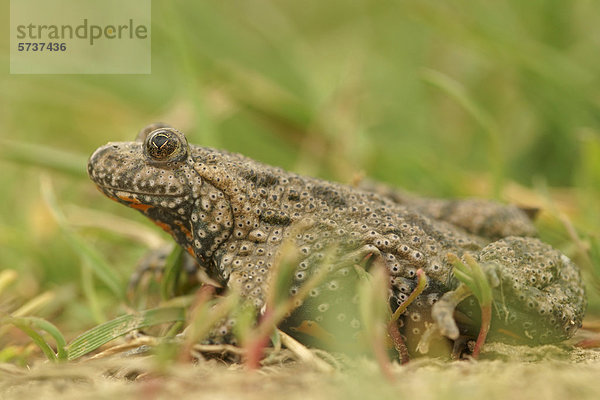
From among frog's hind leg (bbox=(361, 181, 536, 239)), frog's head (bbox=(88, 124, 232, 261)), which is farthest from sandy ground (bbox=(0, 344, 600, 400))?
frog's hind leg (bbox=(361, 181, 536, 239))

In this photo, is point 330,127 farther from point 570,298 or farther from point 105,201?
point 570,298

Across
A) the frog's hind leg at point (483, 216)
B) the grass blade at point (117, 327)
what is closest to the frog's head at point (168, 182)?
the grass blade at point (117, 327)

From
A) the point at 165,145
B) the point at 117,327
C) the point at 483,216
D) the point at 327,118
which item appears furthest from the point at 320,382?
the point at 327,118

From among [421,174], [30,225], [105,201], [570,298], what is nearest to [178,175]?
[570,298]

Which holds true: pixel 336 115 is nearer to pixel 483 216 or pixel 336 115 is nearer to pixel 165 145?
pixel 483 216

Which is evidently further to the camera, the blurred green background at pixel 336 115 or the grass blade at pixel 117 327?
the blurred green background at pixel 336 115

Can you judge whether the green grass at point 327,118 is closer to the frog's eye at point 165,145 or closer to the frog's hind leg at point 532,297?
the frog's hind leg at point 532,297
